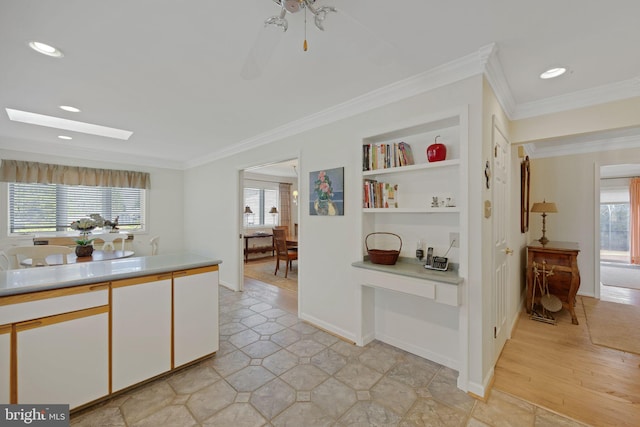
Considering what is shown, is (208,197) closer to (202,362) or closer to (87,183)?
(87,183)

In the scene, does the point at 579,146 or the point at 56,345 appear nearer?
the point at 56,345

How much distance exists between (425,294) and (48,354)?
2.51m

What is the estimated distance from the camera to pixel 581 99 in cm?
234

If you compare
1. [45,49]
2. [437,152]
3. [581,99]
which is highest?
[45,49]

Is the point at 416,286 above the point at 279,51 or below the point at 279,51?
below

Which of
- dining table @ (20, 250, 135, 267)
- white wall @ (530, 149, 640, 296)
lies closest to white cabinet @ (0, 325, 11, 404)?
dining table @ (20, 250, 135, 267)

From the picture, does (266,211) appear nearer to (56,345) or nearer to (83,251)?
(83,251)

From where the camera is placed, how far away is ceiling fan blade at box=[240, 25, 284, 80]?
1.29m

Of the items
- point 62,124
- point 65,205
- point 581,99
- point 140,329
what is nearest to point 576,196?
point 581,99

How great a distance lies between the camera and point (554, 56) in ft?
6.00

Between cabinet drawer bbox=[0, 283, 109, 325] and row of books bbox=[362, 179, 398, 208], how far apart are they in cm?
218

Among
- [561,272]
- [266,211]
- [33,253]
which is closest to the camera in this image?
[33,253]

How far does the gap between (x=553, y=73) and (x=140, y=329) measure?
12.2 ft

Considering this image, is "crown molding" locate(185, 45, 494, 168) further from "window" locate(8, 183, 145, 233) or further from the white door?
"window" locate(8, 183, 145, 233)
